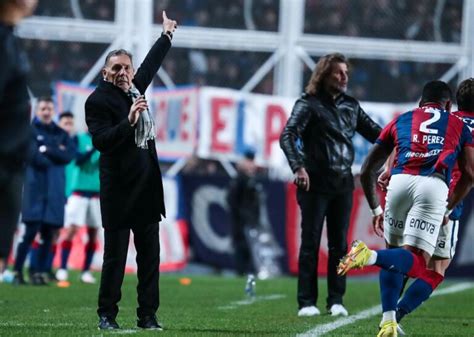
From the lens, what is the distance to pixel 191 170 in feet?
81.5

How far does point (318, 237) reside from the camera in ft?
40.0

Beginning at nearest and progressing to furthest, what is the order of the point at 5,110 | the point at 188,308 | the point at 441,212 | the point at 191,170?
the point at 5,110 < the point at 441,212 < the point at 188,308 < the point at 191,170

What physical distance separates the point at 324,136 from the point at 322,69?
0.60m

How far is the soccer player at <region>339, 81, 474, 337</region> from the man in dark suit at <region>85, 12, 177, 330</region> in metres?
1.69

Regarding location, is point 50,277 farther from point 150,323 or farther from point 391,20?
point 391,20

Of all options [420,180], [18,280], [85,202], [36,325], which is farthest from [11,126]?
[85,202]

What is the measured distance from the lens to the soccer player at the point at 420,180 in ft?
30.4

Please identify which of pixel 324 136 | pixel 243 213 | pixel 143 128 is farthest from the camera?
pixel 243 213

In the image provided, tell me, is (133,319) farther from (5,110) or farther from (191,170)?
(191,170)

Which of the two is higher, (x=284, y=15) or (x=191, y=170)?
(x=284, y=15)

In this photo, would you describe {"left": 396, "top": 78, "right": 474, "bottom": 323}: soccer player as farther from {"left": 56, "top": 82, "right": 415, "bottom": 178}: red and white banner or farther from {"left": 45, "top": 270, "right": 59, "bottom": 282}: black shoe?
{"left": 56, "top": 82, "right": 415, "bottom": 178}: red and white banner

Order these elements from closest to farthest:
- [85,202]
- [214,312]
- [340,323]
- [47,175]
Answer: [340,323], [214,312], [47,175], [85,202]

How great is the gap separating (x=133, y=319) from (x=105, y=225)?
1.62m

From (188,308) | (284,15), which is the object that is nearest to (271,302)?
(188,308)
